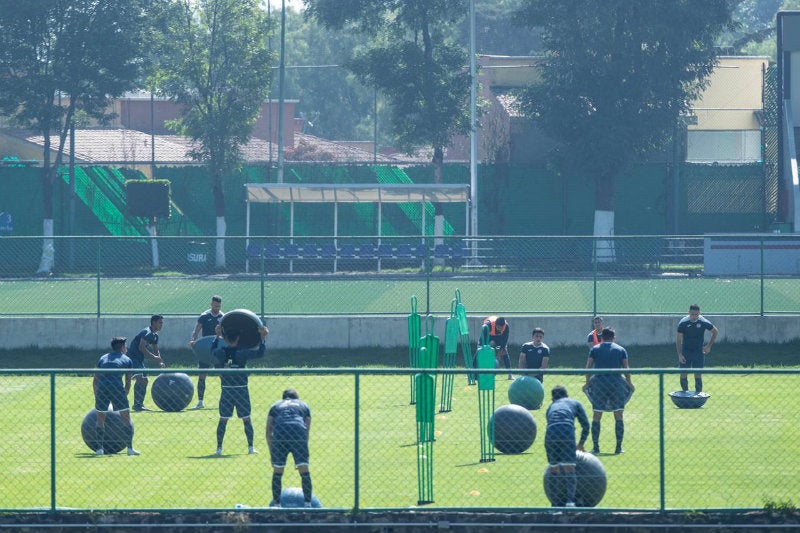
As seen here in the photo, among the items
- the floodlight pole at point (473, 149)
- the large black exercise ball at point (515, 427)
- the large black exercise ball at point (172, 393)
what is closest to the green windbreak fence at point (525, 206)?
the floodlight pole at point (473, 149)

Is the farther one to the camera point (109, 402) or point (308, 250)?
point (308, 250)

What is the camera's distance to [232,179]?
154 ft

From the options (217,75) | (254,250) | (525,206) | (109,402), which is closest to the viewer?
(109,402)

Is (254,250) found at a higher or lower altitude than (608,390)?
higher

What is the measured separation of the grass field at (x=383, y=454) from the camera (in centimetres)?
1305

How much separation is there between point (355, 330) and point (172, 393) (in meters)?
6.63

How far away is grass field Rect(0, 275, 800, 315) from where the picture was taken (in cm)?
2611

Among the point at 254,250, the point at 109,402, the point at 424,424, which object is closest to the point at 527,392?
the point at 424,424

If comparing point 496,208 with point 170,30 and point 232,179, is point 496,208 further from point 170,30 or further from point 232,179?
point 170,30

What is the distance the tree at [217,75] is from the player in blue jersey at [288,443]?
1298 inches

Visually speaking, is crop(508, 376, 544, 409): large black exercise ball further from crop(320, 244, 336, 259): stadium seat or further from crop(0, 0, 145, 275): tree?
→ crop(0, 0, 145, 275): tree

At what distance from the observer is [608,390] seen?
50.0 feet

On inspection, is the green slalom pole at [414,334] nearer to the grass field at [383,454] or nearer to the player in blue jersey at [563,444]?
the grass field at [383,454]

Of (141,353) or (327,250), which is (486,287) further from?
(327,250)
